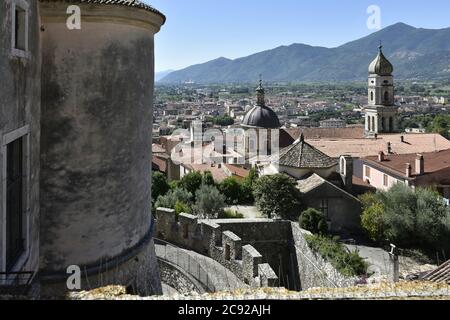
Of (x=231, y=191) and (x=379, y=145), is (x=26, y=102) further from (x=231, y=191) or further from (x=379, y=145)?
(x=379, y=145)

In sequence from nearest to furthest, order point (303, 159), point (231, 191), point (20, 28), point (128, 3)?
point (20, 28) < point (128, 3) < point (303, 159) < point (231, 191)

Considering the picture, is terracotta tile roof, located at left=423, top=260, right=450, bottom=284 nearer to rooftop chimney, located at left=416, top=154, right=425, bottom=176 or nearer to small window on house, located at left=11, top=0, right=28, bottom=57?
small window on house, located at left=11, top=0, right=28, bottom=57

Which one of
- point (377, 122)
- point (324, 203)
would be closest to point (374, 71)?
point (377, 122)

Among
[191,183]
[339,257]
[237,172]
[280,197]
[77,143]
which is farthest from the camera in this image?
[237,172]

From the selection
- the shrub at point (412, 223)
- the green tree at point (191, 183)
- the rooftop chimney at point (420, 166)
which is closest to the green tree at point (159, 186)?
the green tree at point (191, 183)

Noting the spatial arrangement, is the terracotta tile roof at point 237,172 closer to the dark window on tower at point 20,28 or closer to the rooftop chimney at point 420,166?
the rooftop chimney at point 420,166

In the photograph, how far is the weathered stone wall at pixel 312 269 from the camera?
1783 cm

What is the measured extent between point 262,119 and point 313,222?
102 ft

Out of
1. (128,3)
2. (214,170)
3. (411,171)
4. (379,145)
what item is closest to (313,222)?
(128,3)

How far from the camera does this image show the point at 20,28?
8086 millimetres

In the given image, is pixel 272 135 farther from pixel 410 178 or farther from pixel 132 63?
pixel 132 63

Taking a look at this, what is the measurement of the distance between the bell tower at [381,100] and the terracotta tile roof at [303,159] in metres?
37.5

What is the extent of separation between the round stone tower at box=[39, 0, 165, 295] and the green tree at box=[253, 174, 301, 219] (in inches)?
611

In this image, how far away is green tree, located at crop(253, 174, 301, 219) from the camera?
25641mm
